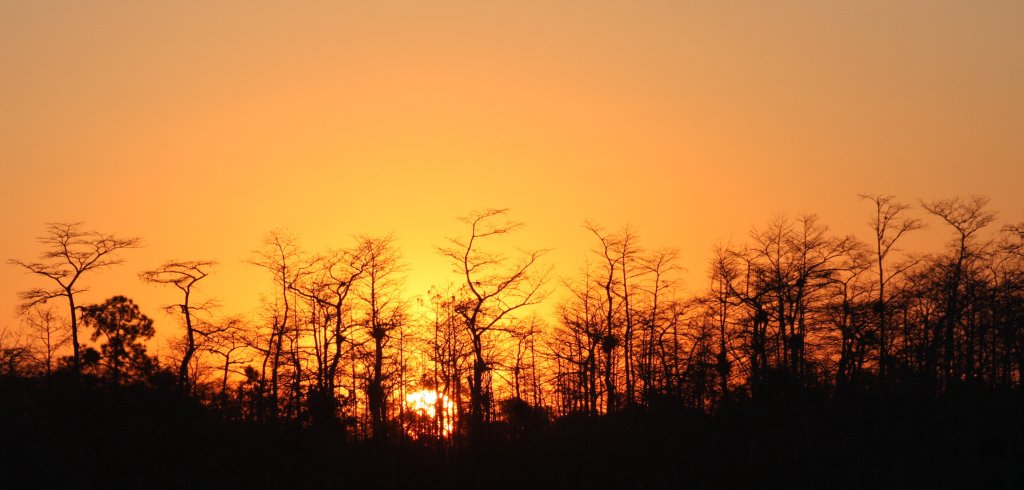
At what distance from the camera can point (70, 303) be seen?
64.4 m

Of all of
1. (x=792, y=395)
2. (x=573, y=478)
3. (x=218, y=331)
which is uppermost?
(x=218, y=331)

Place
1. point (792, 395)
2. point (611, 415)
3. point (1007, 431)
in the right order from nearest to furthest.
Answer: point (1007, 431) < point (792, 395) < point (611, 415)

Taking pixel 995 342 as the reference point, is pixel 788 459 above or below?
below

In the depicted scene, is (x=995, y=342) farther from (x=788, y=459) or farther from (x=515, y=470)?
(x=515, y=470)

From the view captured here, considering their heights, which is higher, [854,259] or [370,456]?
[854,259]

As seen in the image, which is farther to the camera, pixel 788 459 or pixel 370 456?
pixel 370 456

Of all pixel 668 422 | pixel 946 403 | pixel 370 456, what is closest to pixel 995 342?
pixel 946 403

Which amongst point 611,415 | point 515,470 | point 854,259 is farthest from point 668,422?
point 854,259

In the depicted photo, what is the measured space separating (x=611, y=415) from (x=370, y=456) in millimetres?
13833

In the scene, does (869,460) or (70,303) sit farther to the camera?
(70,303)

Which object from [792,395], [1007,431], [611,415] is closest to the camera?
[1007,431]

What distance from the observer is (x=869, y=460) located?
58906 mm

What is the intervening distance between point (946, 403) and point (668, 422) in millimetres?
14308

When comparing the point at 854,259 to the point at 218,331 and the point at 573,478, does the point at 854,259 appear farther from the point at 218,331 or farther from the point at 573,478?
the point at 218,331
